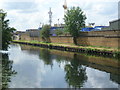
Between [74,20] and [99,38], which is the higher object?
[74,20]

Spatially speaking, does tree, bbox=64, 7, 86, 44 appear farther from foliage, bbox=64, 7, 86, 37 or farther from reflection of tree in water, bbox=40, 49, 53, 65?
reflection of tree in water, bbox=40, 49, 53, 65

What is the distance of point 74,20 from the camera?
48438mm

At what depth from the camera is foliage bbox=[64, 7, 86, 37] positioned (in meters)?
48.3

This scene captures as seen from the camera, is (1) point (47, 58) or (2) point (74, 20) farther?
(2) point (74, 20)

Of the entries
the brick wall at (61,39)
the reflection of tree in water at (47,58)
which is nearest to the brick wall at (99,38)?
the brick wall at (61,39)

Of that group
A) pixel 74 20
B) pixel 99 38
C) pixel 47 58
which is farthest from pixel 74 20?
pixel 47 58

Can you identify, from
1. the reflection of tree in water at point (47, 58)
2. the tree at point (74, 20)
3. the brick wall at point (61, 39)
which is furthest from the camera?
the brick wall at point (61, 39)

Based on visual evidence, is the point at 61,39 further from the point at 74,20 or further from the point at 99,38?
the point at 99,38

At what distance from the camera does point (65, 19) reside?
50.1 metres

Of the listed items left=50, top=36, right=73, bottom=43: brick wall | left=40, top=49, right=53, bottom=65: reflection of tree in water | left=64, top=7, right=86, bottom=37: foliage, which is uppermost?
left=64, top=7, right=86, bottom=37: foliage

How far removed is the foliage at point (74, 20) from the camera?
159 ft

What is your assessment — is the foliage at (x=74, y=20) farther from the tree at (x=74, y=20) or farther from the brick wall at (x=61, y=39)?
the brick wall at (x=61, y=39)

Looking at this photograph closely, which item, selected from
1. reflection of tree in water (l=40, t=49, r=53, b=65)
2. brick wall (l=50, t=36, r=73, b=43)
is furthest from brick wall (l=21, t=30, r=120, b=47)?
reflection of tree in water (l=40, t=49, r=53, b=65)

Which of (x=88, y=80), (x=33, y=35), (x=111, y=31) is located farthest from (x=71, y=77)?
(x=33, y=35)
